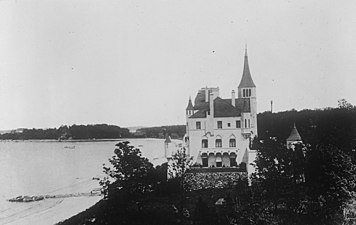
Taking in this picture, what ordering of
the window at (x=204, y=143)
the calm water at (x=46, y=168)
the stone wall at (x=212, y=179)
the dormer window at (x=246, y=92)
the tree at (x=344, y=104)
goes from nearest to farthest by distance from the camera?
1. the tree at (x=344, y=104)
2. the dormer window at (x=246, y=92)
3. the stone wall at (x=212, y=179)
4. the window at (x=204, y=143)
5. the calm water at (x=46, y=168)

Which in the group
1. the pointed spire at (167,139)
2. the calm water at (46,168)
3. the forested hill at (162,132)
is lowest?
the calm water at (46,168)

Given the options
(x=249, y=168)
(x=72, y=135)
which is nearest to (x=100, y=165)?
(x=72, y=135)

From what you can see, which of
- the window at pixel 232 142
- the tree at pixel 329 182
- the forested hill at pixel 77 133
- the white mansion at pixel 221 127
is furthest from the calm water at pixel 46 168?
the tree at pixel 329 182

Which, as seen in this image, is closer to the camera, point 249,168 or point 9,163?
point 249,168

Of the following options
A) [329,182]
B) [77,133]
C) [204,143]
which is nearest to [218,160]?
[204,143]

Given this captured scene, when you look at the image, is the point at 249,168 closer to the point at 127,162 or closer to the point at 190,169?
the point at 190,169

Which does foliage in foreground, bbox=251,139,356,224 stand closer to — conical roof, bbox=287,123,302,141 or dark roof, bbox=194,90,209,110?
conical roof, bbox=287,123,302,141

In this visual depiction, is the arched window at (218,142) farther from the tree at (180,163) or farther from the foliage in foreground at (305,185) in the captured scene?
the foliage in foreground at (305,185)
